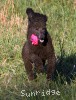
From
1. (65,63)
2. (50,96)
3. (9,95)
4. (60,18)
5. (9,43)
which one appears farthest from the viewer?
(60,18)

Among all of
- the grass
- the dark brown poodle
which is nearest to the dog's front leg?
the dark brown poodle

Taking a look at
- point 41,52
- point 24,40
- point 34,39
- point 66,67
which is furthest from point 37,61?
point 24,40

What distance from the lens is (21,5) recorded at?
10742 mm

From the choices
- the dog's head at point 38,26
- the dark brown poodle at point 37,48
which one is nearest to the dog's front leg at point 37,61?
the dark brown poodle at point 37,48

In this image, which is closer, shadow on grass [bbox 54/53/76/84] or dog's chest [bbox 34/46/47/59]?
dog's chest [bbox 34/46/47/59]

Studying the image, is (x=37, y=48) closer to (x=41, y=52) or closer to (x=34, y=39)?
(x=41, y=52)

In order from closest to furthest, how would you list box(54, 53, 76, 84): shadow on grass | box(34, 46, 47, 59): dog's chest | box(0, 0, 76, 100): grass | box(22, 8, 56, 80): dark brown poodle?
1. box(0, 0, 76, 100): grass
2. box(22, 8, 56, 80): dark brown poodle
3. box(34, 46, 47, 59): dog's chest
4. box(54, 53, 76, 84): shadow on grass

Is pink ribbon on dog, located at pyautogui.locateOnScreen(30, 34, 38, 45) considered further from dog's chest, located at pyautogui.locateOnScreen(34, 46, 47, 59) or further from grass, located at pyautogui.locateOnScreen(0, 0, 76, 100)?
grass, located at pyautogui.locateOnScreen(0, 0, 76, 100)

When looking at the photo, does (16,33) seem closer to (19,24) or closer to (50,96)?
(19,24)

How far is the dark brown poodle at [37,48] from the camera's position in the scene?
21.2 ft

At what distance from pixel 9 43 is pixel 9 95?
2.80 meters

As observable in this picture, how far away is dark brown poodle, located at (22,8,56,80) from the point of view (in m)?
6.47

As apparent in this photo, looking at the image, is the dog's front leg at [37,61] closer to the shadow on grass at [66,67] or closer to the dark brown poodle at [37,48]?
the dark brown poodle at [37,48]

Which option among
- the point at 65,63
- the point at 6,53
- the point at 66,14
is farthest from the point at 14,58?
the point at 66,14
